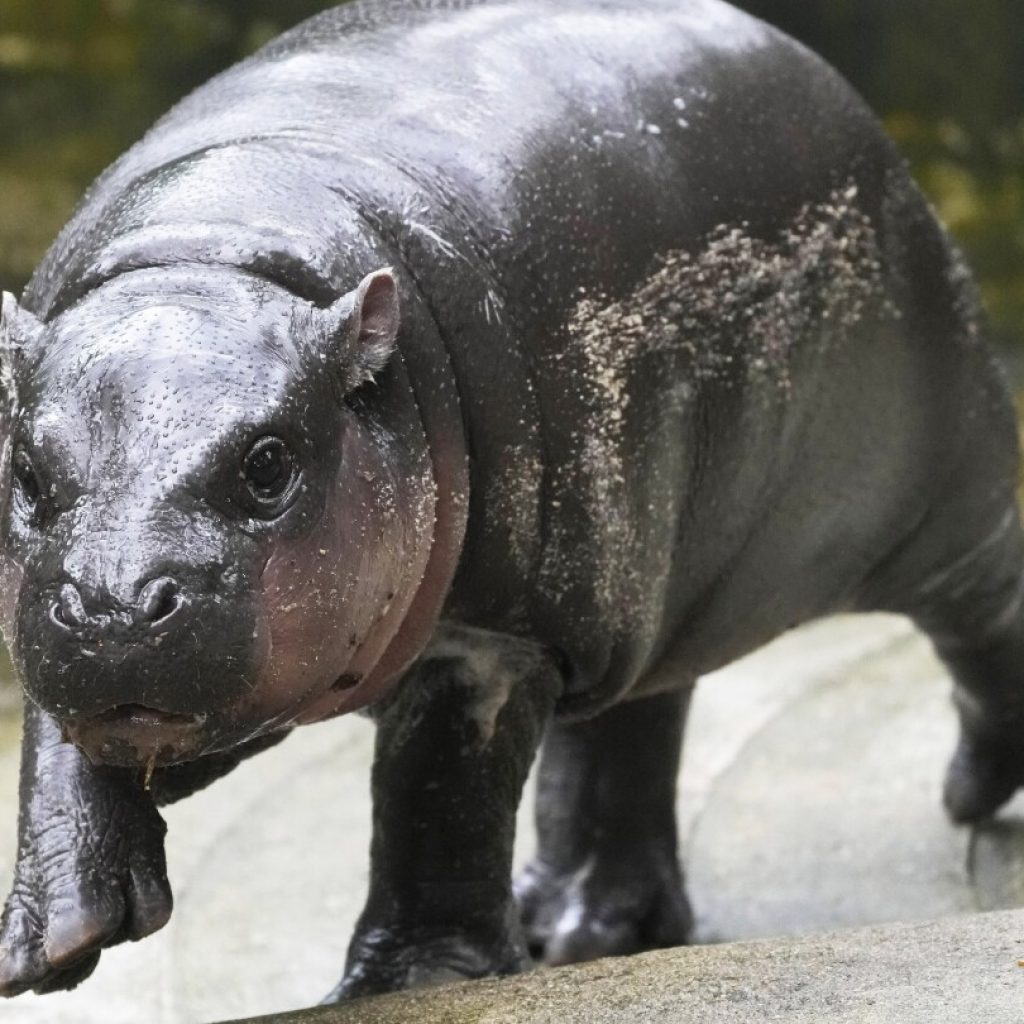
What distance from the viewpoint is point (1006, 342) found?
1041 cm

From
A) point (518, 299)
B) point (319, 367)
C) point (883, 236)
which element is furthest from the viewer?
point (883, 236)

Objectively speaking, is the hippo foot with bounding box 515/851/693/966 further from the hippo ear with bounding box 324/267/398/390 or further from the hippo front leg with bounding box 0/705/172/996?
the hippo ear with bounding box 324/267/398/390

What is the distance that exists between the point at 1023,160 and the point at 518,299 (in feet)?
24.8

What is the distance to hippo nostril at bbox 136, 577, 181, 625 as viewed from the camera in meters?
2.54

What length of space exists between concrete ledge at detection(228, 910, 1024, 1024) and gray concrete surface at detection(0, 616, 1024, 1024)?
1524mm

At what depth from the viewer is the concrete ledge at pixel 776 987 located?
2.89 metres

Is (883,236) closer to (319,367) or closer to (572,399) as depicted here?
(572,399)

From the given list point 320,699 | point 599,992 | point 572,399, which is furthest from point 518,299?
point 599,992

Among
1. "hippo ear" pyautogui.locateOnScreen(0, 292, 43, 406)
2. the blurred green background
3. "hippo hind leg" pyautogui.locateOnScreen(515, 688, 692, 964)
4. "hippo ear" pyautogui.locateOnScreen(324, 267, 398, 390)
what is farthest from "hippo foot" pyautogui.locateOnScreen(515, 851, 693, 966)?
the blurred green background

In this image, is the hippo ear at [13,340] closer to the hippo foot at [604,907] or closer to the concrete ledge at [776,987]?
the concrete ledge at [776,987]

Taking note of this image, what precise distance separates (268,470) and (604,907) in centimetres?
246

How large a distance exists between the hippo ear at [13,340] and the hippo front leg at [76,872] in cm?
52

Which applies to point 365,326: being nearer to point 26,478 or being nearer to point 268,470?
point 268,470

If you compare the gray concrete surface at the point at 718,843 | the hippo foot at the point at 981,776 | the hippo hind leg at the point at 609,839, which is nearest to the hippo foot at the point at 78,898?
the gray concrete surface at the point at 718,843
